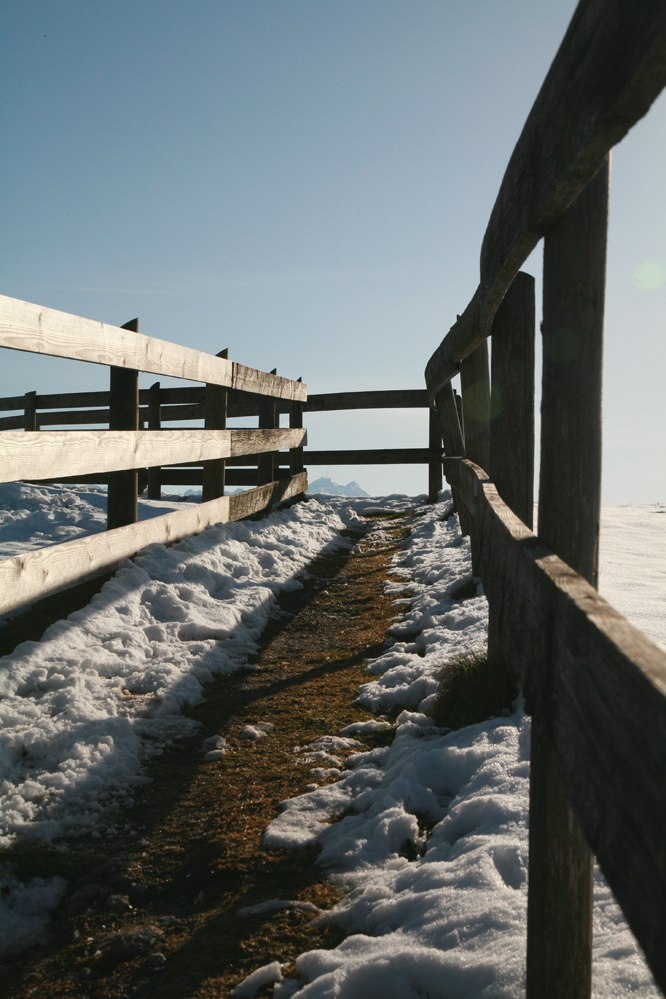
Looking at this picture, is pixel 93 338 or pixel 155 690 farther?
pixel 93 338

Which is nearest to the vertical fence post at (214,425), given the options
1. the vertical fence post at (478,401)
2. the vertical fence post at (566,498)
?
the vertical fence post at (478,401)

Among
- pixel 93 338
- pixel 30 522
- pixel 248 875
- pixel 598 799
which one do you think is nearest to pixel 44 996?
pixel 248 875

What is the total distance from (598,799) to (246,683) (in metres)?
3.92

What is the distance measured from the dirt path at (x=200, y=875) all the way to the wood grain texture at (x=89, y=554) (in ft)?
3.87

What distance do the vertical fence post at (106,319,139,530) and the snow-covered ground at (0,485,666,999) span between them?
0.37 meters

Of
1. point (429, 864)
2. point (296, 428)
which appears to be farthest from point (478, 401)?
point (296, 428)

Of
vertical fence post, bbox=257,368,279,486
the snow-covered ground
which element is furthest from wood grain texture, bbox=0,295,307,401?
vertical fence post, bbox=257,368,279,486

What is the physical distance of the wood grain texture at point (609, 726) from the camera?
98cm

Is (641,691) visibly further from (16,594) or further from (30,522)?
(30,522)

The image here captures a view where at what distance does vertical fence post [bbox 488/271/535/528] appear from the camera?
375cm

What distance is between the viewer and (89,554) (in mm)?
5180

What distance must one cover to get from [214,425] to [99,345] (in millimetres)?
2964

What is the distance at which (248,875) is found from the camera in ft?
9.39

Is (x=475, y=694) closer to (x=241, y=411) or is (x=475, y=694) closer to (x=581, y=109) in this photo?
(x=581, y=109)
